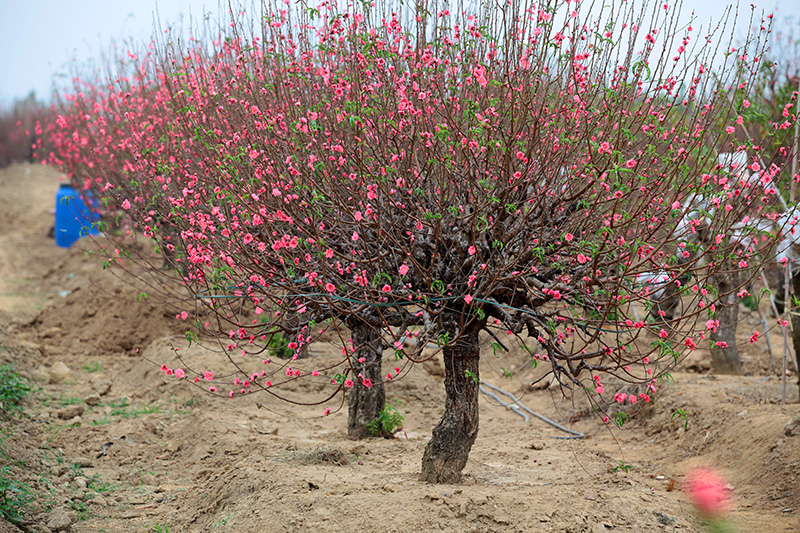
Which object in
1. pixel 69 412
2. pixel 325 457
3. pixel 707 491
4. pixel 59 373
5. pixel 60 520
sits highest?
pixel 59 373

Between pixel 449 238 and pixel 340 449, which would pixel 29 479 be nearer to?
pixel 340 449

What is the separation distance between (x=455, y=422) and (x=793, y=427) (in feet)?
9.34

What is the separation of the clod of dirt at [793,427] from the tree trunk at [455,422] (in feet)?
8.86

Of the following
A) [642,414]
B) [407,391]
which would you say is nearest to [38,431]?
[407,391]

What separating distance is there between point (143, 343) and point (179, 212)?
579cm

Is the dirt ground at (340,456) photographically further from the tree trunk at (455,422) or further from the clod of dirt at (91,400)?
the tree trunk at (455,422)

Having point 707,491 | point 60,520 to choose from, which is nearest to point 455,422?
point 707,491

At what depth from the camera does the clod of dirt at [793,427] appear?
5.26 metres

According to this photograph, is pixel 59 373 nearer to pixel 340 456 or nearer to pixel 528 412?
pixel 340 456

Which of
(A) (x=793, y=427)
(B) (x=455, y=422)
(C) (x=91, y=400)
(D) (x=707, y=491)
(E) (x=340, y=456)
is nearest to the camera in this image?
(B) (x=455, y=422)

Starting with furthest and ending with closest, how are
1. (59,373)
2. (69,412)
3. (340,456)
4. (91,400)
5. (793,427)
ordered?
(59,373)
(91,400)
(69,412)
(340,456)
(793,427)

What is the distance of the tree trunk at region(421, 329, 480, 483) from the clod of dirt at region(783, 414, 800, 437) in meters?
2.70

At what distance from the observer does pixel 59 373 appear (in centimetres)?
845

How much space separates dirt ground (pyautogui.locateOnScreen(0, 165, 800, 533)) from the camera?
414 centimetres
